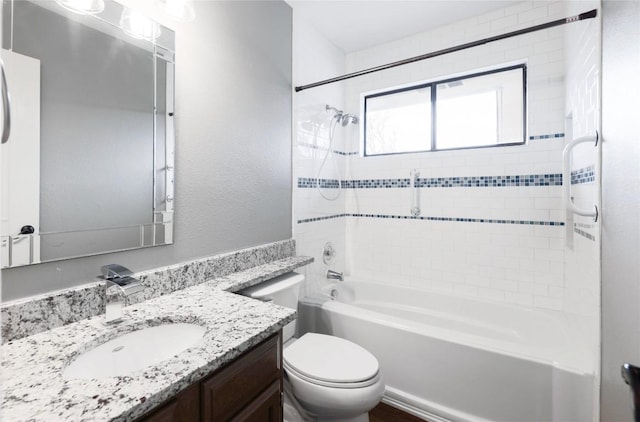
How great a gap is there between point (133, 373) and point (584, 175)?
2.15 meters

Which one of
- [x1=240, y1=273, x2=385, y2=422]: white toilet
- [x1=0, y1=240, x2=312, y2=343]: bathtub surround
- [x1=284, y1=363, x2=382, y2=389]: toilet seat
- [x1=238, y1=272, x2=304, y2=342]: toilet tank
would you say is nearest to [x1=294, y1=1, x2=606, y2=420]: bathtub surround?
[x1=0, y1=240, x2=312, y2=343]: bathtub surround

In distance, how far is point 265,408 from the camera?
3.25 feet

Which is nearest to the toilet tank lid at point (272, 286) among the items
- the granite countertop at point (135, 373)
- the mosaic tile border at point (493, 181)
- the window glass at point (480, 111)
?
the granite countertop at point (135, 373)

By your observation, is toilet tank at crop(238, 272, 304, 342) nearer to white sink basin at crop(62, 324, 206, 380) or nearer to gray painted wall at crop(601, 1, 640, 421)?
white sink basin at crop(62, 324, 206, 380)

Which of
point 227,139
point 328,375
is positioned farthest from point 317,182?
point 328,375

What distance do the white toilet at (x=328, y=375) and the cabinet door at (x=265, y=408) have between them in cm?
34

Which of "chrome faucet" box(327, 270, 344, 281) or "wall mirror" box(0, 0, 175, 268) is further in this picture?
"chrome faucet" box(327, 270, 344, 281)

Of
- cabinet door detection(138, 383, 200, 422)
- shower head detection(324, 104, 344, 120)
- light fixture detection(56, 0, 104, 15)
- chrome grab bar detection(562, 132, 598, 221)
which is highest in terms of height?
shower head detection(324, 104, 344, 120)

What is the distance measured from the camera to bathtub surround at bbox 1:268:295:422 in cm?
60

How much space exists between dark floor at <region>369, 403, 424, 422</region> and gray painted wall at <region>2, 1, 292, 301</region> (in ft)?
4.12

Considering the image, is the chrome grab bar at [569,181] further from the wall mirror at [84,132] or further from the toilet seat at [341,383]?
the wall mirror at [84,132]

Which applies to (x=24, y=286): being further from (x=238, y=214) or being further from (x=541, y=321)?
(x=541, y=321)

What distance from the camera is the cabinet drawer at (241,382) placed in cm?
80

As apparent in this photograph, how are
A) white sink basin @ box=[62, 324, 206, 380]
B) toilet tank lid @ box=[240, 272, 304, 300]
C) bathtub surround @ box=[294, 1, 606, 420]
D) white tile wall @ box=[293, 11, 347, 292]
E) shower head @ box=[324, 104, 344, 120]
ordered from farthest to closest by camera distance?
shower head @ box=[324, 104, 344, 120] < white tile wall @ box=[293, 11, 347, 292] < bathtub surround @ box=[294, 1, 606, 420] < toilet tank lid @ box=[240, 272, 304, 300] < white sink basin @ box=[62, 324, 206, 380]
